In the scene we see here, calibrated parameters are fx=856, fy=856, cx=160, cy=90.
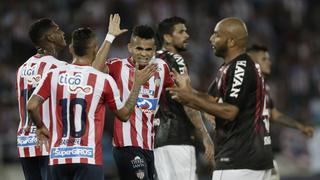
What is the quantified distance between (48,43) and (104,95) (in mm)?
1556

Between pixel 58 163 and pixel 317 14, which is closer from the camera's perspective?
pixel 58 163

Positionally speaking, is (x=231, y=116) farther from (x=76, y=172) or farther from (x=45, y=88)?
(x=45, y=88)

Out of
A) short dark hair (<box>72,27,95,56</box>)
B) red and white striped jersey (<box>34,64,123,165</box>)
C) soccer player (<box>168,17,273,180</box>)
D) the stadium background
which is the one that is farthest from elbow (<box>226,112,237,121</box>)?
the stadium background

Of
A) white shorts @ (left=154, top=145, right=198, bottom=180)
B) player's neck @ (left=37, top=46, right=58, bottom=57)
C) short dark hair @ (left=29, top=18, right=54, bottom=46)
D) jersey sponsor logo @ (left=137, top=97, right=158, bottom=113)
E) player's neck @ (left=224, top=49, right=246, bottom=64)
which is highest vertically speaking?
short dark hair @ (left=29, top=18, right=54, bottom=46)

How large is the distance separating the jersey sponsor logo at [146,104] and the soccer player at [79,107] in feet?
3.59

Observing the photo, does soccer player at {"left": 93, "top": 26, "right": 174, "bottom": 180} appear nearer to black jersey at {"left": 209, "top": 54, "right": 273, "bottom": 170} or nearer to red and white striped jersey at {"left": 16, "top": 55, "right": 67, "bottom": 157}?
red and white striped jersey at {"left": 16, "top": 55, "right": 67, "bottom": 157}

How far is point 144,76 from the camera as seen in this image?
8250 millimetres

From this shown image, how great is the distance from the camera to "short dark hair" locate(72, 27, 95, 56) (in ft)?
27.0

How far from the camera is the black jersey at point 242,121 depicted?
8031mm

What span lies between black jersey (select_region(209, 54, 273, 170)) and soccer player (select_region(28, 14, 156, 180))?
0.80 m

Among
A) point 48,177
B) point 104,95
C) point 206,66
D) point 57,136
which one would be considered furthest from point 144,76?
point 206,66

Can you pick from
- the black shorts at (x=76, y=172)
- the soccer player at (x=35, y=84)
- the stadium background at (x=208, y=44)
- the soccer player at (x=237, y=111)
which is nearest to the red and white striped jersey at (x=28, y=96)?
the soccer player at (x=35, y=84)

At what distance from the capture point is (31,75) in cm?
934

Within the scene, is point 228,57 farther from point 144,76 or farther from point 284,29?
point 284,29
